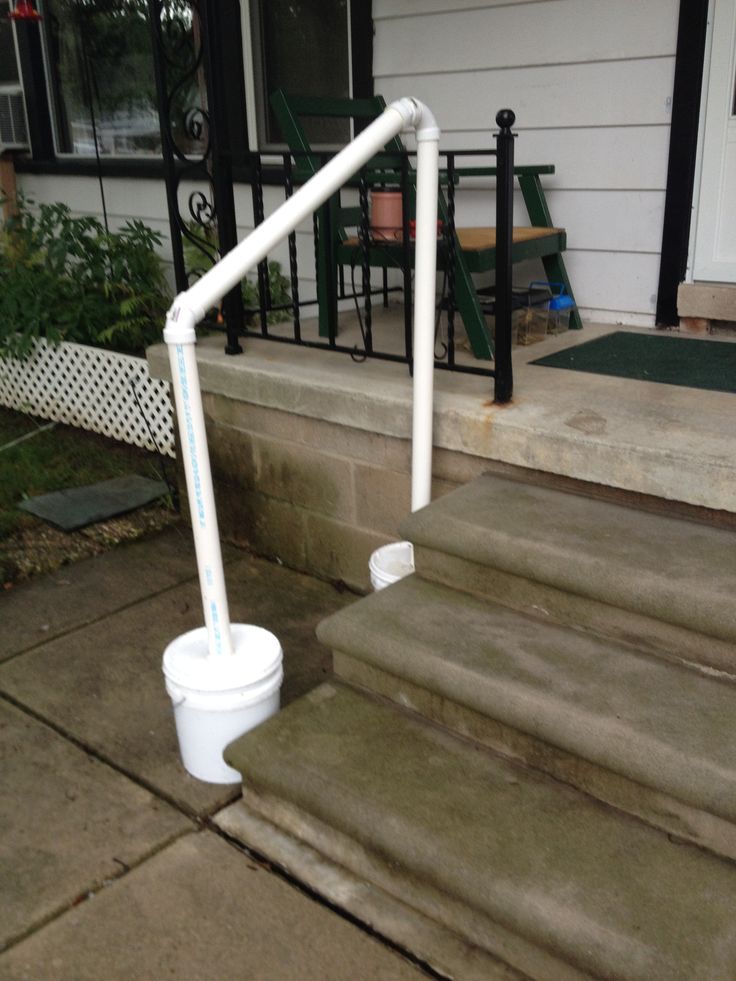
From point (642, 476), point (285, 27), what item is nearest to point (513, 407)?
point (642, 476)

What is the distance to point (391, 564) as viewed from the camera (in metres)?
2.50

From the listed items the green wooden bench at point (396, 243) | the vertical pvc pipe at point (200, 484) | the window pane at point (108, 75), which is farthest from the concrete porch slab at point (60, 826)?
the window pane at point (108, 75)

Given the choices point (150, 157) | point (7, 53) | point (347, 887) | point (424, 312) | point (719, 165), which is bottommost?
point (347, 887)

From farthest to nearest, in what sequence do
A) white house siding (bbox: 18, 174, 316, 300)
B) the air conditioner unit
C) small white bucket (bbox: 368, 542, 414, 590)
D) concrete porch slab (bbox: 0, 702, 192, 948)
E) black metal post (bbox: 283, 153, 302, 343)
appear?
the air conditioner unit → white house siding (bbox: 18, 174, 316, 300) → black metal post (bbox: 283, 153, 302, 343) → small white bucket (bbox: 368, 542, 414, 590) → concrete porch slab (bbox: 0, 702, 192, 948)

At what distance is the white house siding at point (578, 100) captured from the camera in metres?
3.25

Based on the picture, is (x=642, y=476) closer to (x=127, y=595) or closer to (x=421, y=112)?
(x=421, y=112)

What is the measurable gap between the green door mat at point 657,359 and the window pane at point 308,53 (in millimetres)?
1847

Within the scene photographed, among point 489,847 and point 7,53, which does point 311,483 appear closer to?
point 489,847

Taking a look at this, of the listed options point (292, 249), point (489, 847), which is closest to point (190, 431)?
point (489, 847)

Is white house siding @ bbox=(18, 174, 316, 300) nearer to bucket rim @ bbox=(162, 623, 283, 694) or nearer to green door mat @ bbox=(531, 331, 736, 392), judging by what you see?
green door mat @ bbox=(531, 331, 736, 392)

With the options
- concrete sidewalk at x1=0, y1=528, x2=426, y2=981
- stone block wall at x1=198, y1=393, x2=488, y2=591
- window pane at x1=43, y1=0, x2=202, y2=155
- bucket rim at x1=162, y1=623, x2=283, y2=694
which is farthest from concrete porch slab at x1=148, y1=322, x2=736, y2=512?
window pane at x1=43, y1=0, x2=202, y2=155

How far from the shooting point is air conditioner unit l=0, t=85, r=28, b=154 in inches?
226

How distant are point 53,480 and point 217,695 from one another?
2.28 m

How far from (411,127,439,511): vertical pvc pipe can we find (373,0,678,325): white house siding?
144cm
